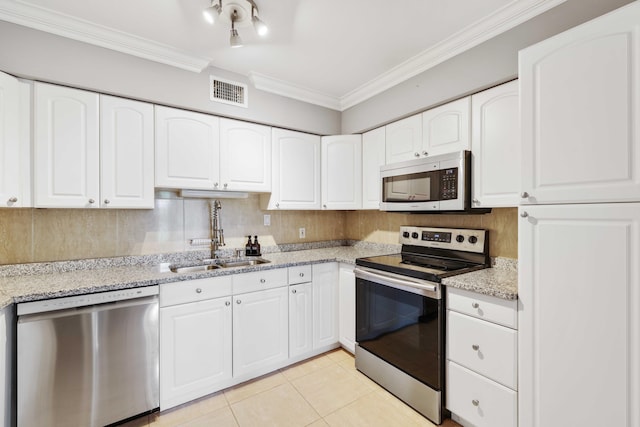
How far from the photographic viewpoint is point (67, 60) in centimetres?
179

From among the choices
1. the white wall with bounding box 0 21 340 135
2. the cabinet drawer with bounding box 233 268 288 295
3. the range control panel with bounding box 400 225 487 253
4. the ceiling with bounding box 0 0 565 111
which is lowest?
the cabinet drawer with bounding box 233 268 288 295

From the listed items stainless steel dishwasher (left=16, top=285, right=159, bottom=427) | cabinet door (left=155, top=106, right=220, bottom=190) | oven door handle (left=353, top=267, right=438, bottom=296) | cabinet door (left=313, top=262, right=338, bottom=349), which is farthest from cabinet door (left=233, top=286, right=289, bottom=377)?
cabinet door (left=155, top=106, right=220, bottom=190)

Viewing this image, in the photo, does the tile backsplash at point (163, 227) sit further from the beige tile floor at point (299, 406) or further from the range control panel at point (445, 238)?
the beige tile floor at point (299, 406)

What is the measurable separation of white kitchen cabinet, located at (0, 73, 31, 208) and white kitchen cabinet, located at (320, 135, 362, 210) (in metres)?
2.16

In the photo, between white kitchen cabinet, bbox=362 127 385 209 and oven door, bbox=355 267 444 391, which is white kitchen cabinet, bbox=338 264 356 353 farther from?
white kitchen cabinet, bbox=362 127 385 209

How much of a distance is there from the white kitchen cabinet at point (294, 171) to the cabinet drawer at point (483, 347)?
1.62 meters

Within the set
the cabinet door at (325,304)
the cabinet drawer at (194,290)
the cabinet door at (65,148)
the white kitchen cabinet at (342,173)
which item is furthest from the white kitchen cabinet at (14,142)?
the white kitchen cabinet at (342,173)

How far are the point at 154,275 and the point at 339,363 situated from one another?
1634 mm

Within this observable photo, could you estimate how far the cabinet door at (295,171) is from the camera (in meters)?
2.66

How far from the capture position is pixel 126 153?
1.99m

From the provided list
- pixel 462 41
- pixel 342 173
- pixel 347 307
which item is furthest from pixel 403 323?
pixel 462 41

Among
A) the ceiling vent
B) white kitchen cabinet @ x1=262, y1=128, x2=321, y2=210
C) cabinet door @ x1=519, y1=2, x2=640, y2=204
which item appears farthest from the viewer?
white kitchen cabinet @ x1=262, y1=128, x2=321, y2=210

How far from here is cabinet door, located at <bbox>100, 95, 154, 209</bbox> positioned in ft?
6.30

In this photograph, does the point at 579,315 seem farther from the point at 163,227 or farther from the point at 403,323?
the point at 163,227
